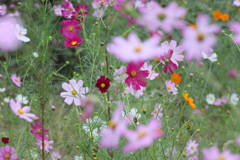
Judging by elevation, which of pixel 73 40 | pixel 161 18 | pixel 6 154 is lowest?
pixel 6 154

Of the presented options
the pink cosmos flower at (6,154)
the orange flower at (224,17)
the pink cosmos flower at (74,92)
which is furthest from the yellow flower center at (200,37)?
the orange flower at (224,17)

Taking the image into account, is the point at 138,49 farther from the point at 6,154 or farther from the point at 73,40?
the point at 6,154

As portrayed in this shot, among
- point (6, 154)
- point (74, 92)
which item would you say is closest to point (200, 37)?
point (74, 92)

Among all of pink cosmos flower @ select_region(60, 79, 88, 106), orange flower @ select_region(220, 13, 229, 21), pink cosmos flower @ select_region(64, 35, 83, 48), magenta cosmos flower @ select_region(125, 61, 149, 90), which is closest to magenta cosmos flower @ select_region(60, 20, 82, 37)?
pink cosmos flower @ select_region(64, 35, 83, 48)

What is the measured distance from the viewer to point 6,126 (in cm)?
186

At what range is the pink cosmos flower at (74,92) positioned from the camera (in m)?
0.92

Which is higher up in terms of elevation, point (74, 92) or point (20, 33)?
point (20, 33)

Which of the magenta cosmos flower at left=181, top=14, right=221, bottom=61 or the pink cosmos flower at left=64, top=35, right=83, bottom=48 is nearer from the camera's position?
the magenta cosmos flower at left=181, top=14, right=221, bottom=61

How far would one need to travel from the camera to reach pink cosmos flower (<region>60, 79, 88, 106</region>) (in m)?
0.92

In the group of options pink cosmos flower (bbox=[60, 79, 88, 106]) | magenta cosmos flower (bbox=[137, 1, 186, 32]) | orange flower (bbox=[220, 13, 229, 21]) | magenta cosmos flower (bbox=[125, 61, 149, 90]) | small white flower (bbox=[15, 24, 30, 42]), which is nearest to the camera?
magenta cosmos flower (bbox=[137, 1, 186, 32])

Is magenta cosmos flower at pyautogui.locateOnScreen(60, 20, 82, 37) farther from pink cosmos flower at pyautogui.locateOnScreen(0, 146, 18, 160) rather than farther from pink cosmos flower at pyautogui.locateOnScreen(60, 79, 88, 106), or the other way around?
pink cosmos flower at pyautogui.locateOnScreen(0, 146, 18, 160)

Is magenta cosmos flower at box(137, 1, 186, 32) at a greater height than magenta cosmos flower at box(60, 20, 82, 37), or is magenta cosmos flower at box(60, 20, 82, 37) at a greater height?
magenta cosmos flower at box(60, 20, 82, 37)

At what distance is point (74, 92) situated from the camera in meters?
0.93

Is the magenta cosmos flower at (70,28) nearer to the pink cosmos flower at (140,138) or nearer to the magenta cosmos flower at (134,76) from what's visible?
the magenta cosmos flower at (134,76)
